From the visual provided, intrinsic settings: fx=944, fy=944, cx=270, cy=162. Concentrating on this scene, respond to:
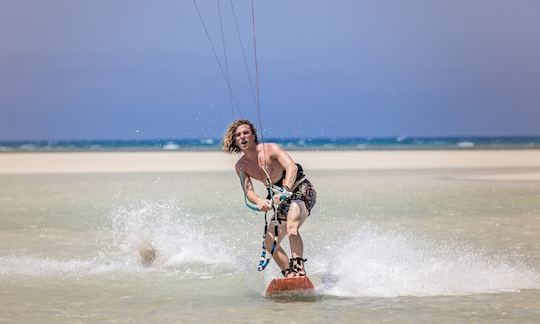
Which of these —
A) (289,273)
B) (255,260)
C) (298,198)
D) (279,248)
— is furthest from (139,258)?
(298,198)

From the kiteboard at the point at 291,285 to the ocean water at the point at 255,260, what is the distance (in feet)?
0.29

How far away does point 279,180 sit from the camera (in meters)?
9.36

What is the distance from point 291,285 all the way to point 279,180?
1.05 meters

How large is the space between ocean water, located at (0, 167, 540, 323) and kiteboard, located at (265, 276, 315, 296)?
0.09 meters

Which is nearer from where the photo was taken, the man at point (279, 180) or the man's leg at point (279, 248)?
the man at point (279, 180)

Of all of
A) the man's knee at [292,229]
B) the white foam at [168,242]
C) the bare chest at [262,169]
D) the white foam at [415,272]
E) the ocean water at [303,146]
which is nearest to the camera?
the man's knee at [292,229]

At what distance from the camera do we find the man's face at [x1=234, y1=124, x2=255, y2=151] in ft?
29.8

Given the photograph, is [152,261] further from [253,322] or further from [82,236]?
[253,322]

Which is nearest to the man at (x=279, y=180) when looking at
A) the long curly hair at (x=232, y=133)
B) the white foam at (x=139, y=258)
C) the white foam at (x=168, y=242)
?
the long curly hair at (x=232, y=133)

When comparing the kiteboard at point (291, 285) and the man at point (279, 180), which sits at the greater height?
the man at point (279, 180)

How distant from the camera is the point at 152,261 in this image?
11797mm

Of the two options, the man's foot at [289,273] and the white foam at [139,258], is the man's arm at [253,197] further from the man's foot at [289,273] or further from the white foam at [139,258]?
the white foam at [139,258]

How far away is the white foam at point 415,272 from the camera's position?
31.0 feet

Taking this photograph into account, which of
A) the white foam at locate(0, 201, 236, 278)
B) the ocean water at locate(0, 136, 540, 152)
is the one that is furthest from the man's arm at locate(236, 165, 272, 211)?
the ocean water at locate(0, 136, 540, 152)
